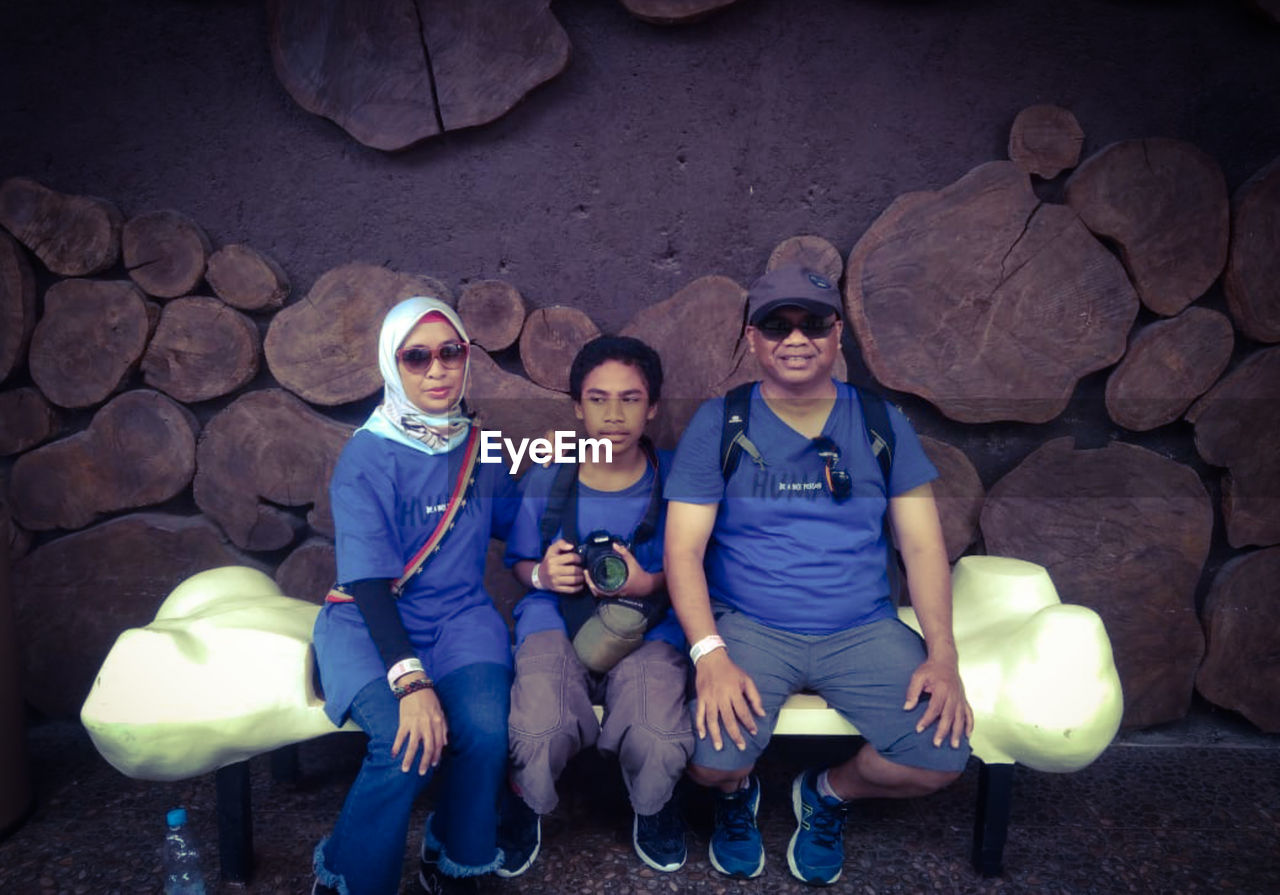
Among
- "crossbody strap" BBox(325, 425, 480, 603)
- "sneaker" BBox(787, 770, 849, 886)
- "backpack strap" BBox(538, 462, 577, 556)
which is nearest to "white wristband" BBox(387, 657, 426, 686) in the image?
"crossbody strap" BBox(325, 425, 480, 603)

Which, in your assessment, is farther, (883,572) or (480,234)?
(480,234)

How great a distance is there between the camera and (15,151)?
261 centimetres

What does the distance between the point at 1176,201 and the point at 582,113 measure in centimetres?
172

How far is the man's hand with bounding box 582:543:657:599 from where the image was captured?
2.16 meters

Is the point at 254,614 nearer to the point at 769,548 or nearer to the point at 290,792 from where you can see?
the point at 290,792

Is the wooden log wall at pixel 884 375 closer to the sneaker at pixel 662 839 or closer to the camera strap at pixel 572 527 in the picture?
the camera strap at pixel 572 527

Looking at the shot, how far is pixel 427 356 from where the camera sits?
2.09 m

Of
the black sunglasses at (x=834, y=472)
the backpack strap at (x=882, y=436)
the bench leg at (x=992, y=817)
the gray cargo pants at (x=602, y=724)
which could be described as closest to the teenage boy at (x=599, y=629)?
the gray cargo pants at (x=602, y=724)

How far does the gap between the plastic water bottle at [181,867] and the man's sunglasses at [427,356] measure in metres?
1.17

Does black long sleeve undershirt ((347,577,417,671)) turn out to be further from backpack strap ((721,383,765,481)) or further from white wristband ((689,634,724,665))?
backpack strap ((721,383,765,481))

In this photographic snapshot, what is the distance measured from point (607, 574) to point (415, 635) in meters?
0.50

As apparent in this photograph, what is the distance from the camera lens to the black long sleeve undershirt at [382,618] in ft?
6.37

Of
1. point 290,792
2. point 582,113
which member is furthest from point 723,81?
point 290,792

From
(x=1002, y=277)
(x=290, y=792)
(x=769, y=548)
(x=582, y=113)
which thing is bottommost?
(x=290, y=792)
